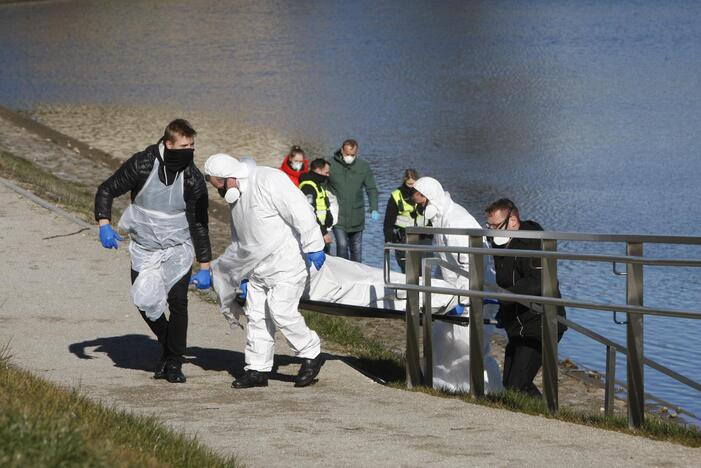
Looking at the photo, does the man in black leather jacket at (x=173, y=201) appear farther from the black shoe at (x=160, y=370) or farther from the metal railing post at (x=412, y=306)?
the metal railing post at (x=412, y=306)

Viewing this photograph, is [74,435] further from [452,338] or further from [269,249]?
[452,338]

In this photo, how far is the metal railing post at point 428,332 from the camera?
27.7 feet

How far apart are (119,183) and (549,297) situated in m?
2.80

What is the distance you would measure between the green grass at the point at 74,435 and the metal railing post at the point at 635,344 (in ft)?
7.36

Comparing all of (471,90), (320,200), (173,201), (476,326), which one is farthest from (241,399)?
(471,90)

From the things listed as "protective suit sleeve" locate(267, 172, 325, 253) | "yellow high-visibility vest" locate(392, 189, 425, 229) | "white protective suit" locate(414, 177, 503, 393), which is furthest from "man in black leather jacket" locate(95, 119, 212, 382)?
"yellow high-visibility vest" locate(392, 189, 425, 229)

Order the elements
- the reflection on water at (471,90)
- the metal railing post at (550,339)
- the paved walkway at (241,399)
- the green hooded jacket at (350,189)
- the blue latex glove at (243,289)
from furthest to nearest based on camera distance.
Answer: the reflection on water at (471,90), the green hooded jacket at (350,189), the blue latex glove at (243,289), the metal railing post at (550,339), the paved walkway at (241,399)

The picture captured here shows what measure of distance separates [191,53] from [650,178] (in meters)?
29.6

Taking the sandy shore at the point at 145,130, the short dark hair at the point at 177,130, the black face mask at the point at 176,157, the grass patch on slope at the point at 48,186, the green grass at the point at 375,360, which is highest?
the sandy shore at the point at 145,130

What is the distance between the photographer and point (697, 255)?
1592 centimetres

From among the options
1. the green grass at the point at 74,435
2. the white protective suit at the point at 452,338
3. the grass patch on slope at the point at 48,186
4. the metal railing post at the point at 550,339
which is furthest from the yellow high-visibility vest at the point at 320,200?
the green grass at the point at 74,435

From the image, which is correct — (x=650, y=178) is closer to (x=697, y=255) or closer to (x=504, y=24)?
(x=697, y=255)

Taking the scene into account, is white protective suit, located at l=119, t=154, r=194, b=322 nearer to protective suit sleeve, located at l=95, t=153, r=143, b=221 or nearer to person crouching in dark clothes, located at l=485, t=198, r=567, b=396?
protective suit sleeve, located at l=95, t=153, r=143, b=221

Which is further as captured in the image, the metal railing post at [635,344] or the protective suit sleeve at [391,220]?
the protective suit sleeve at [391,220]
